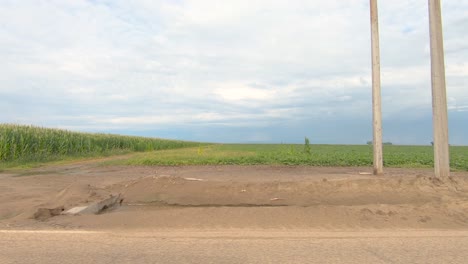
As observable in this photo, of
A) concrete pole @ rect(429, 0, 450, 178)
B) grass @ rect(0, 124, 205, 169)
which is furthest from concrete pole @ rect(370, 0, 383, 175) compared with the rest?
grass @ rect(0, 124, 205, 169)

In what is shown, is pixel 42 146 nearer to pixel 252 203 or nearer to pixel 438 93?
pixel 252 203

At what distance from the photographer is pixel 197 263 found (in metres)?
5.42

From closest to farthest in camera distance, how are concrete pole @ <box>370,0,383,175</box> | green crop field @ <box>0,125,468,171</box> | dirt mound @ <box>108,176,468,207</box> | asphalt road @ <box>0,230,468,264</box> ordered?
asphalt road @ <box>0,230,468,264</box>
dirt mound @ <box>108,176,468,207</box>
concrete pole @ <box>370,0,383,175</box>
green crop field @ <box>0,125,468,171</box>

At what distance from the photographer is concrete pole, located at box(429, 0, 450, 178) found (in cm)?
1091

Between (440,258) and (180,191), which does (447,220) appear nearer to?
(440,258)

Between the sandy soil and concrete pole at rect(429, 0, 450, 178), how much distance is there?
0.59 metres

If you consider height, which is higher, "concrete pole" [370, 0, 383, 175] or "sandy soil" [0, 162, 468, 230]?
"concrete pole" [370, 0, 383, 175]

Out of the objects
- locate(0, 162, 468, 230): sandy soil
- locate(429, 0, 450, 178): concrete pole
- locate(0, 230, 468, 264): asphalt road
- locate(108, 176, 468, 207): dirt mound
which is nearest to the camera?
locate(0, 230, 468, 264): asphalt road

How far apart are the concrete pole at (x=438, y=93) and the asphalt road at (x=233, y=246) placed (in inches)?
165

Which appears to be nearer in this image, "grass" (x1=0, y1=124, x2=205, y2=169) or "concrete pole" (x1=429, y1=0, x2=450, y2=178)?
"concrete pole" (x1=429, y1=0, x2=450, y2=178)

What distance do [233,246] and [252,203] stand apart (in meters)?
4.43

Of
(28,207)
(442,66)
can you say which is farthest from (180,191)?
(442,66)

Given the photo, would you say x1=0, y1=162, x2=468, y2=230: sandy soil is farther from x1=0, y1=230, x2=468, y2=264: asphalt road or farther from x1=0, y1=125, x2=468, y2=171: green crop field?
x1=0, y1=125, x2=468, y2=171: green crop field

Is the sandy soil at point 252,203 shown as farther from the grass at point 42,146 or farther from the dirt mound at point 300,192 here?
the grass at point 42,146
